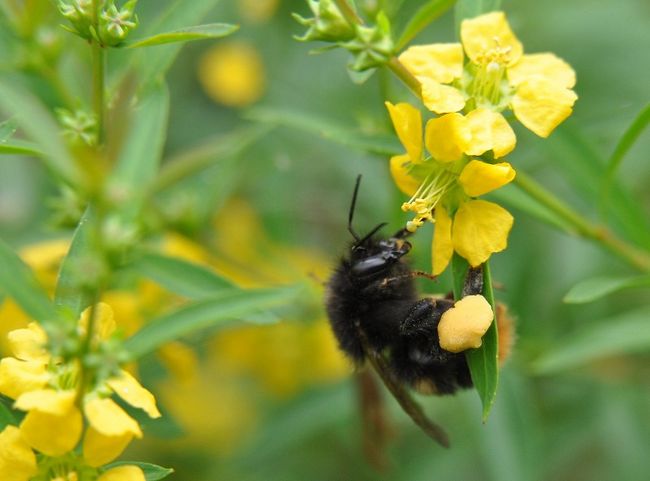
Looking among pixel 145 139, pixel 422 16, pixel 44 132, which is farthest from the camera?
pixel 145 139

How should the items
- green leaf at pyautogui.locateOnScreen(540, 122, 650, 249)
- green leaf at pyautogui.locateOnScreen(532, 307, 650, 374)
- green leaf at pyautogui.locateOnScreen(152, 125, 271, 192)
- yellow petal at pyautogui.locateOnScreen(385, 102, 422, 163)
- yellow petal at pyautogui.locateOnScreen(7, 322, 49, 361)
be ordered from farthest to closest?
green leaf at pyautogui.locateOnScreen(152, 125, 271, 192), green leaf at pyautogui.locateOnScreen(532, 307, 650, 374), green leaf at pyautogui.locateOnScreen(540, 122, 650, 249), yellow petal at pyautogui.locateOnScreen(385, 102, 422, 163), yellow petal at pyautogui.locateOnScreen(7, 322, 49, 361)

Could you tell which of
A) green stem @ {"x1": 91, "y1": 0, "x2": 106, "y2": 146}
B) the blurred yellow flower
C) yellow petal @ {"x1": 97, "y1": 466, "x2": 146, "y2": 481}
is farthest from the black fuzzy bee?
the blurred yellow flower

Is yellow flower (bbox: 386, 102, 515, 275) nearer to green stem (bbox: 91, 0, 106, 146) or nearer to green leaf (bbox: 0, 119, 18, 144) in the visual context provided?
green stem (bbox: 91, 0, 106, 146)

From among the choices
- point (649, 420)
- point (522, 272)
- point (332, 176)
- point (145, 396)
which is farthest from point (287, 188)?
point (145, 396)

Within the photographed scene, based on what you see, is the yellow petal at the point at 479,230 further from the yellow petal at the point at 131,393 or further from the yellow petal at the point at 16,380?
the yellow petal at the point at 16,380

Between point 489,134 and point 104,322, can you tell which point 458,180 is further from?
point 104,322

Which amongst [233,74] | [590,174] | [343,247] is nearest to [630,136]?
[590,174]

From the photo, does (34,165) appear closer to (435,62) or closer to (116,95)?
(116,95)

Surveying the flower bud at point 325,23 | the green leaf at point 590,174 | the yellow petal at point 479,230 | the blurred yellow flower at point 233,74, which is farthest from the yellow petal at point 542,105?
the blurred yellow flower at point 233,74
